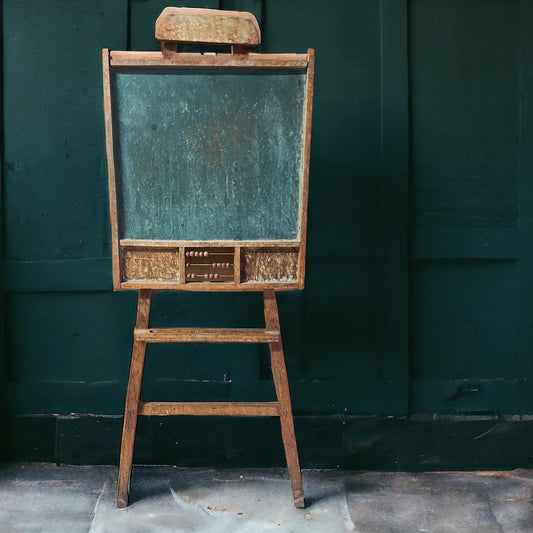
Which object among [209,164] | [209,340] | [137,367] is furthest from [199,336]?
[209,164]

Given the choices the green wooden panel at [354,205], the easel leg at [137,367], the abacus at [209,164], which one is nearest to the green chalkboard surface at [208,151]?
the abacus at [209,164]

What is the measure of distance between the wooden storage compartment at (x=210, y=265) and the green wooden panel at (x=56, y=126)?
Result: 701 mm

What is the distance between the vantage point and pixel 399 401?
112 inches

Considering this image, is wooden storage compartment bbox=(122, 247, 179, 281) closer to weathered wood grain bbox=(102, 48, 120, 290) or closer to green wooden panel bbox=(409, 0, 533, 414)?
weathered wood grain bbox=(102, 48, 120, 290)

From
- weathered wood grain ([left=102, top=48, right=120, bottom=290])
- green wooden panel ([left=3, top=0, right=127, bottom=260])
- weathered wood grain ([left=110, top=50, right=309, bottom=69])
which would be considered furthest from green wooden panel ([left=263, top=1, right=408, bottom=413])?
weathered wood grain ([left=102, top=48, right=120, bottom=290])

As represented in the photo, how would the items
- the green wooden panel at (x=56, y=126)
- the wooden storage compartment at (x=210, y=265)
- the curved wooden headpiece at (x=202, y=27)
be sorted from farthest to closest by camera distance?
1. the green wooden panel at (x=56, y=126)
2. the wooden storage compartment at (x=210, y=265)
3. the curved wooden headpiece at (x=202, y=27)

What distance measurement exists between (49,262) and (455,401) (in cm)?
178

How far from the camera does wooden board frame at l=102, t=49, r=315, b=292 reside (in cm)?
219

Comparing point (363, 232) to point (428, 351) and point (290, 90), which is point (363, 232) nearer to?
point (428, 351)

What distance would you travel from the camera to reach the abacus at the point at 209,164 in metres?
2.21

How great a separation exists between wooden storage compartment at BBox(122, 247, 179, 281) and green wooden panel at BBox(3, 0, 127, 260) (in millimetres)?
587

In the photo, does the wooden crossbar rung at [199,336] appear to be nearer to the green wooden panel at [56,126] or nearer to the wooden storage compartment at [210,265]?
the wooden storage compartment at [210,265]

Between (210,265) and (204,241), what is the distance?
83 mm

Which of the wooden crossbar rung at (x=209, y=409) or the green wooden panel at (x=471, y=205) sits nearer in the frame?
the wooden crossbar rung at (x=209, y=409)
